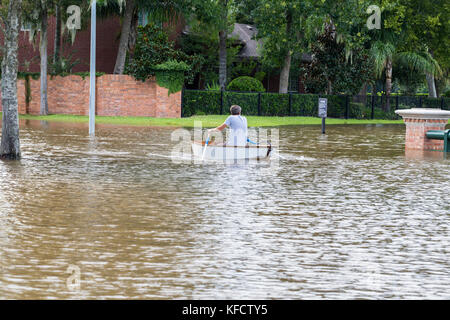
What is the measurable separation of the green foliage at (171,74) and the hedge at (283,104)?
3.36 feet

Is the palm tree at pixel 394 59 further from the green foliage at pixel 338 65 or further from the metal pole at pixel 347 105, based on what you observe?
the metal pole at pixel 347 105

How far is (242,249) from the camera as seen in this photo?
365 inches

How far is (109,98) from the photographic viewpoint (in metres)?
44.0

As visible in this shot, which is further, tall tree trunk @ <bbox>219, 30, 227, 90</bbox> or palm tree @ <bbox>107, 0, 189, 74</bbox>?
tall tree trunk @ <bbox>219, 30, 227, 90</bbox>

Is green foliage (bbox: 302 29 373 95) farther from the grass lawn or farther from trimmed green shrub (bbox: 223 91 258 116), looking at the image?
trimmed green shrub (bbox: 223 91 258 116)

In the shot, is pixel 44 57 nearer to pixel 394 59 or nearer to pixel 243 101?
pixel 243 101

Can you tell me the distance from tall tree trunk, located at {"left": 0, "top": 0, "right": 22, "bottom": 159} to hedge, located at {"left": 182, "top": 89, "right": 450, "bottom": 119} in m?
24.0

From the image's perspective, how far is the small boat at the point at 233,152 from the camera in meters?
19.9

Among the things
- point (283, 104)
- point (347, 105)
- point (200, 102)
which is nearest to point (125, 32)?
point (200, 102)

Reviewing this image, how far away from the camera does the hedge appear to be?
44312mm

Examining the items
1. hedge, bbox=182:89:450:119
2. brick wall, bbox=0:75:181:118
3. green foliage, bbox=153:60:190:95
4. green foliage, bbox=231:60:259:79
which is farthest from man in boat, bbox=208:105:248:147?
green foliage, bbox=231:60:259:79

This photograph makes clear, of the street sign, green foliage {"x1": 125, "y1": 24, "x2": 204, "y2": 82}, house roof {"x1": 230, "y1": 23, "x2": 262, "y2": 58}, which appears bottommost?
the street sign

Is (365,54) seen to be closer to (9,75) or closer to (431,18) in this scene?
(431,18)

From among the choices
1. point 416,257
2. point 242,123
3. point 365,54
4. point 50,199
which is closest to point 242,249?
point 416,257
